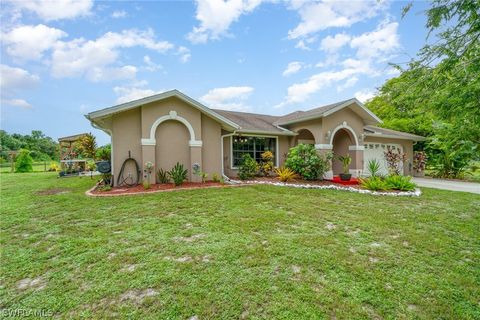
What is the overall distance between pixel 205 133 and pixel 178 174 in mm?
2608

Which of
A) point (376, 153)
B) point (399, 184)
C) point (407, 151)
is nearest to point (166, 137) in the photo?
point (399, 184)

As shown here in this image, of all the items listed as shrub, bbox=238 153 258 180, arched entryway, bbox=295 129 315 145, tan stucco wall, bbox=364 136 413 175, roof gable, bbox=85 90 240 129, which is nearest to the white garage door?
tan stucco wall, bbox=364 136 413 175

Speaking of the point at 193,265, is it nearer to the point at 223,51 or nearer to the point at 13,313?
the point at 13,313

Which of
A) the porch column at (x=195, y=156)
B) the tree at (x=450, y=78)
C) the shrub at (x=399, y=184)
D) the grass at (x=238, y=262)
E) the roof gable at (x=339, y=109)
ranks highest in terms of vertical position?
the roof gable at (x=339, y=109)

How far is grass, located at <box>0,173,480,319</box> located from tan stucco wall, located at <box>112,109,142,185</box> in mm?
3437

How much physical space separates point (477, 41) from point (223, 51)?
14567mm

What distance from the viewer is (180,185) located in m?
9.87

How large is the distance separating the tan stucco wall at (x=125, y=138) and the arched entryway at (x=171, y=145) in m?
0.82

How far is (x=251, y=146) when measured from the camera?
536 inches

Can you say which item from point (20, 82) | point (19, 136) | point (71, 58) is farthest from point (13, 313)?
point (19, 136)

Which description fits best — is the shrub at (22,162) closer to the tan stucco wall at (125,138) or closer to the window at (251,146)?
the tan stucco wall at (125,138)

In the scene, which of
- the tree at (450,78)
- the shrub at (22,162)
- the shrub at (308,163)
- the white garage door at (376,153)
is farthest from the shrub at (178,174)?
the shrub at (22,162)

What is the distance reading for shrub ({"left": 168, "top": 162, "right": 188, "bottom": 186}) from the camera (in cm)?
973

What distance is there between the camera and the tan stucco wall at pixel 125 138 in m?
9.78
